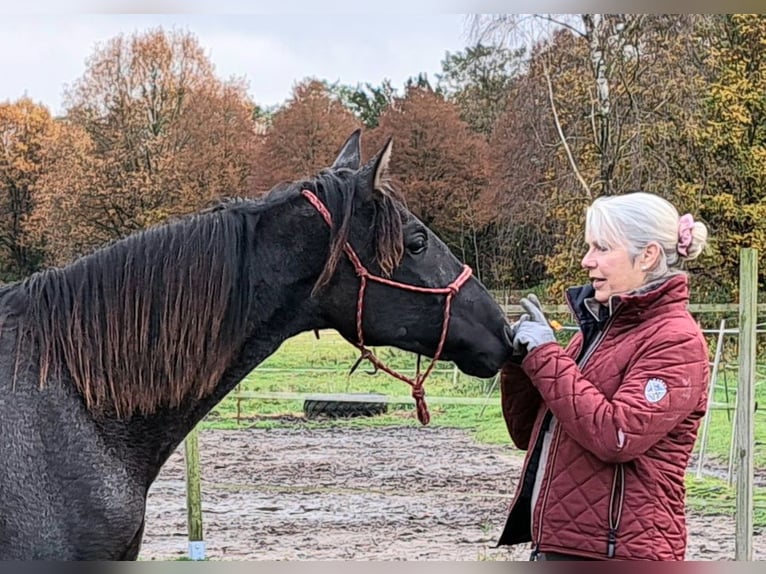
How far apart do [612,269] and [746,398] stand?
2.59 metres

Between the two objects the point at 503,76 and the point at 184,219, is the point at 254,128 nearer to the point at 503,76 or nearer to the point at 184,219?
the point at 503,76

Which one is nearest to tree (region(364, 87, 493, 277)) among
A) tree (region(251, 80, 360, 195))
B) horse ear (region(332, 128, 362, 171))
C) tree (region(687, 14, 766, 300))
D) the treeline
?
the treeline

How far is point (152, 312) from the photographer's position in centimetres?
154

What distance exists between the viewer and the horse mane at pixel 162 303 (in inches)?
59.2

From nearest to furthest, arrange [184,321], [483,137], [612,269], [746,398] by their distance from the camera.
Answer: [612,269] → [184,321] → [746,398] → [483,137]

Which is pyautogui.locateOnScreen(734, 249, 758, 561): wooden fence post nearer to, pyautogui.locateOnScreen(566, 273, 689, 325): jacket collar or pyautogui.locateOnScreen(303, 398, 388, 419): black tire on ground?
pyautogui.locateOnScreen(566, 273, 689, 325): jacket collar

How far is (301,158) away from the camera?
5.94m

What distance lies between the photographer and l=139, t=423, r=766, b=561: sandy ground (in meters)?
4.16

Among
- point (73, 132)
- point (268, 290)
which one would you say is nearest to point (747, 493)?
point (268, 290)

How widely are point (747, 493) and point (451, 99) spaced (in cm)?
390

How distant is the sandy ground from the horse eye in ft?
9.21

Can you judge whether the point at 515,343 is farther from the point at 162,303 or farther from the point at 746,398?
the point at 746,398

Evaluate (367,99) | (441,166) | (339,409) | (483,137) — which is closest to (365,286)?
(441,166)

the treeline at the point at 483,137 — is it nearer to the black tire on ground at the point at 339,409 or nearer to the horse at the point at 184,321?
the black tire on ground at the point at 339,409
